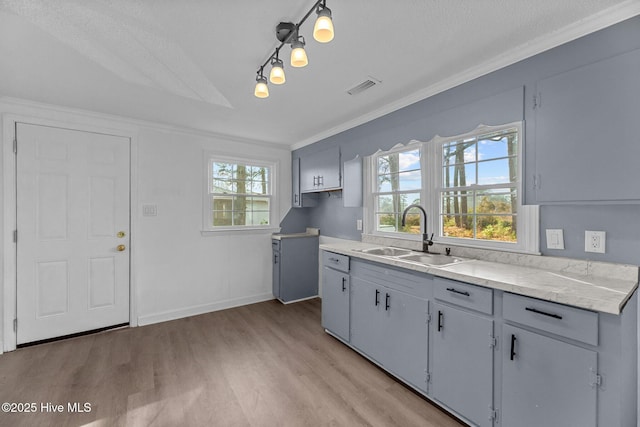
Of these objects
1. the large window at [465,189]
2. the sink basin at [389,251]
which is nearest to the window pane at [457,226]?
the large window at [465,189]

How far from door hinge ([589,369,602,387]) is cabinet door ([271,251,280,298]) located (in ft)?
10.7

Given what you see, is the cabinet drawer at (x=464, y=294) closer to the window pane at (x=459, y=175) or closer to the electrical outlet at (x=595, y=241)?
the electrical outlet at (x=595, y=241)

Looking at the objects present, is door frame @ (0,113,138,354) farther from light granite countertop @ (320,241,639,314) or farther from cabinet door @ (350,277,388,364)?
light granite countertop @ (320,241,639,314)

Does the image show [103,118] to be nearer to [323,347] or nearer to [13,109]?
[13,109]

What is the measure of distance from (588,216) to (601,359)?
84 cm

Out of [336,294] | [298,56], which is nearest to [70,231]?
[336,294]

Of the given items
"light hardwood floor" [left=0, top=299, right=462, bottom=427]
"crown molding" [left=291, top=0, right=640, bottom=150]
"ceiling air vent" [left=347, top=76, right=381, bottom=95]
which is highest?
"ceiling air vent" [left=347, top=76, right=381, bottom=95]

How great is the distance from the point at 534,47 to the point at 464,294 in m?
1.64

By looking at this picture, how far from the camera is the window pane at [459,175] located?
2252mm

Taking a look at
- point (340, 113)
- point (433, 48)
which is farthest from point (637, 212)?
point (340, 113)

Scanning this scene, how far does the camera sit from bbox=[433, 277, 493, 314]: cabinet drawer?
1.55 metres

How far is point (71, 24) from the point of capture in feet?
5.14

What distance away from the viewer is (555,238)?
1.73 m

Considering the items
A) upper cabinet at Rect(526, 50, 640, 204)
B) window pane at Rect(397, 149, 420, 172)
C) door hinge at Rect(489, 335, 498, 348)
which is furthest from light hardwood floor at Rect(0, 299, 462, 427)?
window pane at Rect(397, 149, 420, 172)
